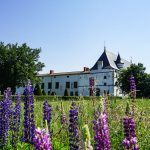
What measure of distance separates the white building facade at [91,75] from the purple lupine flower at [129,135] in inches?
3609

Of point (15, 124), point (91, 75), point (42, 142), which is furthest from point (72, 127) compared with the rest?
point (91, 75)

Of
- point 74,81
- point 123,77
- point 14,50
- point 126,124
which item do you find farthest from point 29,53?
point 126,124

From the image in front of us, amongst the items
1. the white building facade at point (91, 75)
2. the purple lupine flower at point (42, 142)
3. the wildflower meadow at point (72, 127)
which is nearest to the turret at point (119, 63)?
the white building facade at point (91, 75)

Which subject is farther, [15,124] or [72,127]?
[15,124]

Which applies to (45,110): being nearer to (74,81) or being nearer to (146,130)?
(146,130)

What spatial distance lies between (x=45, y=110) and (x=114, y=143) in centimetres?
237

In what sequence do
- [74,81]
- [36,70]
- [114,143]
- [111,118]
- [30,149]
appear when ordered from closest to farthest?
[30,149] < [114,143] < [111,118] < [36,70] < [74,81]

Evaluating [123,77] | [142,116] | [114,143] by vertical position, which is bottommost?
[114,143]

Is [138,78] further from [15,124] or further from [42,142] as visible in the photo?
[42,142]

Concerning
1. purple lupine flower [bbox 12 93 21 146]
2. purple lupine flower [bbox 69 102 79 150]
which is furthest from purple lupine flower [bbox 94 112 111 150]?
purple lupine flower [bbox 12 93 21 146]

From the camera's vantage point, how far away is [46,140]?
229 centimetres

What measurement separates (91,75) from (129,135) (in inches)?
3767

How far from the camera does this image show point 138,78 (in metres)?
80.8

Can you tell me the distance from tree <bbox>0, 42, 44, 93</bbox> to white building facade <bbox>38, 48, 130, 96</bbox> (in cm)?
2299
